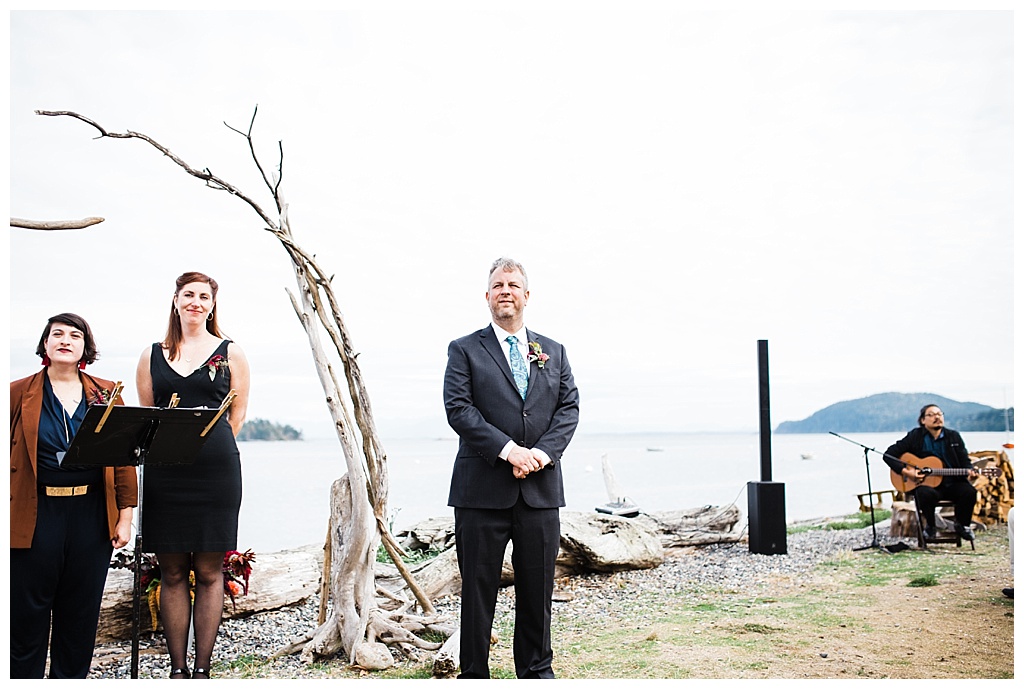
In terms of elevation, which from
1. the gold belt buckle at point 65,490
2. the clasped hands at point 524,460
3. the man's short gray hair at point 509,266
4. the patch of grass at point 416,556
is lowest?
the patch of grass at point 416,556

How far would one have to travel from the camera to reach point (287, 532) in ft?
29.5

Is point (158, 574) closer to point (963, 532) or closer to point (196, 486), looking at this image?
point (196, 486)

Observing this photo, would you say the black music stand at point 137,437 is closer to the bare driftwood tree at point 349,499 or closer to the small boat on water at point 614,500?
the bare driftwood tree at point 349,499

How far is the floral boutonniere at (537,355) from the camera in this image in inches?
142

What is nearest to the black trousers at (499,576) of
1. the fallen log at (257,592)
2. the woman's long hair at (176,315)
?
the woman's long hair at (176,315)

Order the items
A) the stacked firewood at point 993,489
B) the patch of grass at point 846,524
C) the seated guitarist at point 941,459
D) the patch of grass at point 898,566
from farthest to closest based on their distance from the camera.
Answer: the patch of grass at point 846,524
the stacked firewood at point 993,489
the seated guitarist at point 941,459
the patch of grass at point 898,566

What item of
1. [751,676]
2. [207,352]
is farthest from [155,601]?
[751,676]

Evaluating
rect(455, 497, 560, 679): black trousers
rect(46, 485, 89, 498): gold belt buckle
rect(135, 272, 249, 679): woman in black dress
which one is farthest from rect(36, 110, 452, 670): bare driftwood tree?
rect(46, 485, 89, 498): gold belt buckle

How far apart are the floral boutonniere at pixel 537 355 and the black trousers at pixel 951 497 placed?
530 centimetres

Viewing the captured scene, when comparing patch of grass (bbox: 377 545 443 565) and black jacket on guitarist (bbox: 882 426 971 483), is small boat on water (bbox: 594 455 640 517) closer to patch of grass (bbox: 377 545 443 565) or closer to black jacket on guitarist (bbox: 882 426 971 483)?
patch of grass (bbox: 377 545 443 565)

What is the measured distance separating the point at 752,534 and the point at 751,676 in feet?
11.7

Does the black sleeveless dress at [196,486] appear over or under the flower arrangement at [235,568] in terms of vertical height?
over

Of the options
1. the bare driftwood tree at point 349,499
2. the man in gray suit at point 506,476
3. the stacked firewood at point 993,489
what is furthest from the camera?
the stacked firewood at point 993,489

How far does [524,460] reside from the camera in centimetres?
333
